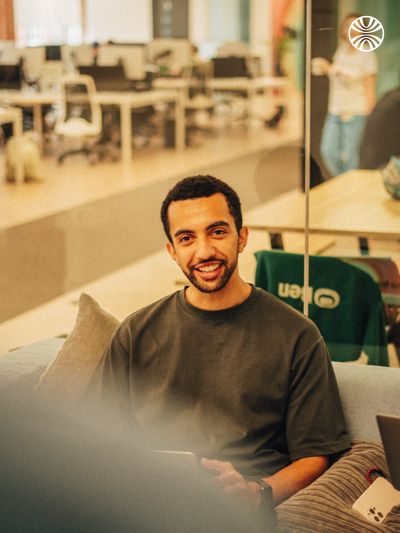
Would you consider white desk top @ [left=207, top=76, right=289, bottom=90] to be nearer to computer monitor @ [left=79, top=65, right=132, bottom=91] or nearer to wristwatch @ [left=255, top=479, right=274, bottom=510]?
computer monitor @ [left=79, top=65, right=132, bottom=91]

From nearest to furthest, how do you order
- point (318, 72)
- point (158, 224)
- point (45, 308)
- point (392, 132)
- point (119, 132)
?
point (318, 72) → point (392, 132) → point (45, 308) → point (158, 224) → point (119, 132)

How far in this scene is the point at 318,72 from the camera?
12.6 feet

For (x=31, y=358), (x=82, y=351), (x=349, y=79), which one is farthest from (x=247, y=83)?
(x=82, y=351)

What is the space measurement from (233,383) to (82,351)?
458 millimetres

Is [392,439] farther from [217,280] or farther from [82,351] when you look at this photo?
[82,351]

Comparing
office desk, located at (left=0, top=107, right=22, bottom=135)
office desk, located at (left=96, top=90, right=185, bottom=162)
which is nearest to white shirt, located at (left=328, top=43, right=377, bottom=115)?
office desk, located at (left=0, top=107, right=22, bottom=135)

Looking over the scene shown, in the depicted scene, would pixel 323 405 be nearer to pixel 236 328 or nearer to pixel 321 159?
pixel 236 328

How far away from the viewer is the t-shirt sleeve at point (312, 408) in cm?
188

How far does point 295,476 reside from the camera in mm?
1854

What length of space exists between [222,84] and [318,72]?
15.7 ft

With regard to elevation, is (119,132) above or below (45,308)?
above

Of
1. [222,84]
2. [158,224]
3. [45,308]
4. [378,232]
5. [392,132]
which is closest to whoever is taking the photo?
[378,232]

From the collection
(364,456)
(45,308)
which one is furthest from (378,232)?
(45,308)

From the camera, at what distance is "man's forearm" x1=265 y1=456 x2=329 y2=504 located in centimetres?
181
